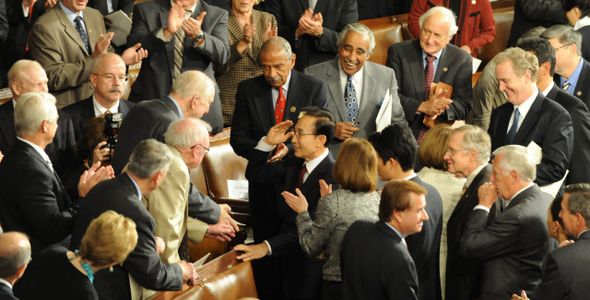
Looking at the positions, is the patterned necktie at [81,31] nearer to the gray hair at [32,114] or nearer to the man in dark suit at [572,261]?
the gray hair at [32,114]

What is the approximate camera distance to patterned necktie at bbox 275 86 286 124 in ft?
15.6

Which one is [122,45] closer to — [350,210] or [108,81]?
[108,81]

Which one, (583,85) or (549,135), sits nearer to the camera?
(549,135)

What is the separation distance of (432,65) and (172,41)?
6.33 feet

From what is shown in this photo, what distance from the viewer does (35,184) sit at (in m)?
3.62

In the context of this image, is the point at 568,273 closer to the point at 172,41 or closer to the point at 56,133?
the point at 56,133

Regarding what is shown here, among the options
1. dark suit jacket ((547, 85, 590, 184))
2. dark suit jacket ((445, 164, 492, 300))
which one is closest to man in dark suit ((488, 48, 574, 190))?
dark suit jacket ((547, 85, 590, 184))

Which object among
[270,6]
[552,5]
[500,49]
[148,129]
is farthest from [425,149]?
[500,49]

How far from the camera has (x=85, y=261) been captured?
304cm

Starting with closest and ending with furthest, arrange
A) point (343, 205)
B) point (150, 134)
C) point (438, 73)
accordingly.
Answer: point (343, 205) → point (150, 134) → point (438, 73)

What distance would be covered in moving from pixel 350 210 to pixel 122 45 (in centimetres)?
314

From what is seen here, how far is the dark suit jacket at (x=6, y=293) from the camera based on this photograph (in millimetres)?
2906

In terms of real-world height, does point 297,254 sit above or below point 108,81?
below

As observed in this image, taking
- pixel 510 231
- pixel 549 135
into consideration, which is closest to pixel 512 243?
pixel 510 231
